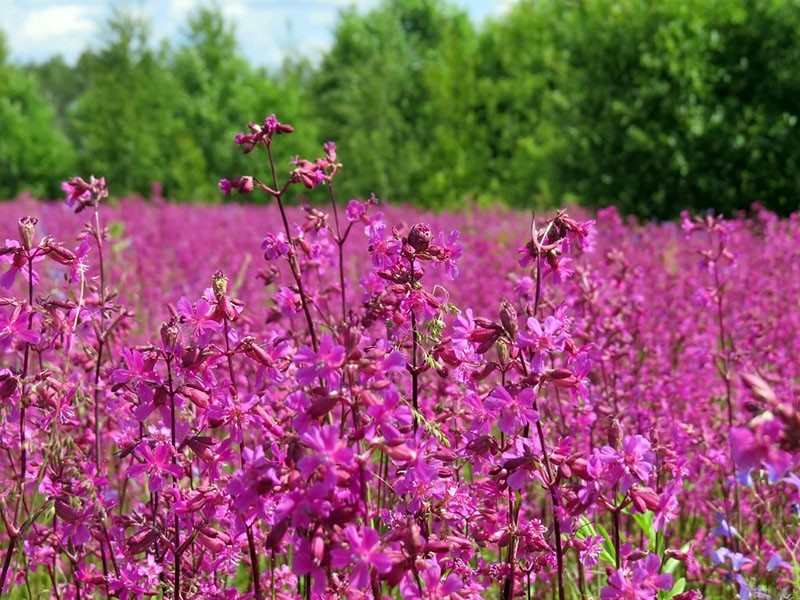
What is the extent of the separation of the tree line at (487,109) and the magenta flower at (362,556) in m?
1.91

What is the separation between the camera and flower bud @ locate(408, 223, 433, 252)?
185 cm

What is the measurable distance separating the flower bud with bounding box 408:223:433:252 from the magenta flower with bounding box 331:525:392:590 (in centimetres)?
68

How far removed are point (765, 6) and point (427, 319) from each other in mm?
13492

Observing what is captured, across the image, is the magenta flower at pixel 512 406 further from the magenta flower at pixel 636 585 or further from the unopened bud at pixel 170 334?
the unopened bud at pixel 170 334

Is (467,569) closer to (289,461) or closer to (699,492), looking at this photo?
(289,461)

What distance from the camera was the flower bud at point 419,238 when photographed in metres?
1.85

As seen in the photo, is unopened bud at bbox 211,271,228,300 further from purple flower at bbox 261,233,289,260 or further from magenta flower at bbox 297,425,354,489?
magenta flower at bbox 297,425,354,489

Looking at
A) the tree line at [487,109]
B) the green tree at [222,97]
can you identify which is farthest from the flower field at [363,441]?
the green tree at [222,97]

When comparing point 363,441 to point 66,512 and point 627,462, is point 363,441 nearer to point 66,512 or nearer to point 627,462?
point 66,512

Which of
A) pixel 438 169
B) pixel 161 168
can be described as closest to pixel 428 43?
pixel 161 168

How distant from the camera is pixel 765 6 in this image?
13.3 meters

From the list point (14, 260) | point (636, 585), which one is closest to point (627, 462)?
point (636, 585)

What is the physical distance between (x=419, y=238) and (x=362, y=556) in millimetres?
727

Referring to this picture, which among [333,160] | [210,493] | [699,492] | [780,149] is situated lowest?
[699,492]
